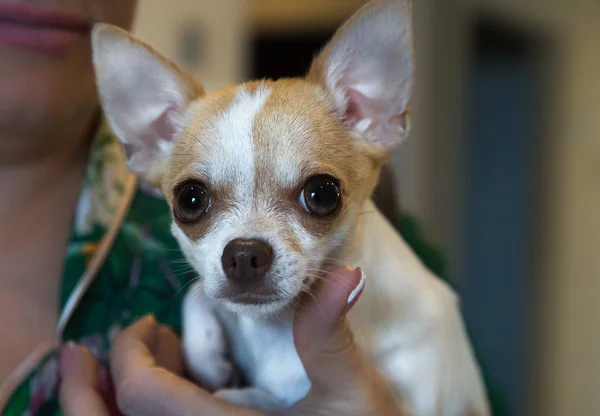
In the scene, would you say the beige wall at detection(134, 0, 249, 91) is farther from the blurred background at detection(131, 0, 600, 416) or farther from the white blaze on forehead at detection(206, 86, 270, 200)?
the white blaze on forehead at detection(206, 86, 270, 200)

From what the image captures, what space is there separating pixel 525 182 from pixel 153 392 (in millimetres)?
3278

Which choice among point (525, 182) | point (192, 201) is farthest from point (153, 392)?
point (525, 182)

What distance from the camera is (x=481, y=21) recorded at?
320 centimetres

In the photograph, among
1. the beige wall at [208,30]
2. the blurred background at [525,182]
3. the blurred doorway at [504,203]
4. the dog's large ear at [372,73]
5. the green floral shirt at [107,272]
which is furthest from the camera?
the blurred doorway at [504,203]

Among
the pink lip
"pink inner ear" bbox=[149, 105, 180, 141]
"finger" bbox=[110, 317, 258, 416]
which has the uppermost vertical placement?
the pink lip

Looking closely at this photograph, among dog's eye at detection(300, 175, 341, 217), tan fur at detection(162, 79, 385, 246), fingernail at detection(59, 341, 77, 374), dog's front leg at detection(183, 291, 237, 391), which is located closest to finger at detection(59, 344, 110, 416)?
fingernail at detection(59, 341, 77, 374)

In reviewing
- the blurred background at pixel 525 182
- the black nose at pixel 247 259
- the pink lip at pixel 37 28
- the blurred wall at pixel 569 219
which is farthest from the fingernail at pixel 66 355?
the blurred wall at pixel 569 219

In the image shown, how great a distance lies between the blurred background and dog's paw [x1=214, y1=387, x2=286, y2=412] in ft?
7.35

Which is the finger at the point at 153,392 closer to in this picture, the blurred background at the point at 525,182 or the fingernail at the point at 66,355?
the fingernail at the point at 66,355

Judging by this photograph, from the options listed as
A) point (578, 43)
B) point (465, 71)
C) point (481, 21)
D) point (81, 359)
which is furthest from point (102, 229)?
point (578, 43)

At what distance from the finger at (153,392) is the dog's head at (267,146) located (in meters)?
0.12

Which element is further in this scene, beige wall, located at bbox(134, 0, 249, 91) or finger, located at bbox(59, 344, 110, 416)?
beige wall, located at bbox(134, 0, 249, 91)

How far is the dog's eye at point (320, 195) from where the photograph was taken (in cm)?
80

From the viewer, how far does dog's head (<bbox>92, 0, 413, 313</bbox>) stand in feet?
2.54
